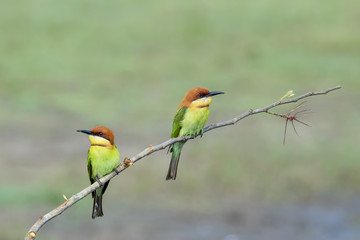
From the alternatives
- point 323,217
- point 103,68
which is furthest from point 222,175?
point 103,68

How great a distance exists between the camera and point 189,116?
12.0 feet

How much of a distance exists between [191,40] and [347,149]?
9.82 metres

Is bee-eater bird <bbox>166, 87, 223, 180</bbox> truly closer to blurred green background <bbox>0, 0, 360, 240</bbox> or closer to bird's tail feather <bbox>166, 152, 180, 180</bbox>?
bird's tail feather <bbox>166, 152, 180, 180</bbox>

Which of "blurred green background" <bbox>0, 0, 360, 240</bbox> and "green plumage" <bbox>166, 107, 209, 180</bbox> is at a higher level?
"blurred green background" <bbox>0, 0, 360, 240</bbox>

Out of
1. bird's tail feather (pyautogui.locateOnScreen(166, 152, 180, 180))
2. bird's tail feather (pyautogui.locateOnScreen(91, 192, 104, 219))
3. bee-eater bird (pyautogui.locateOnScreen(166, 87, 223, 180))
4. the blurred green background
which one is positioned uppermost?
the blurred green background

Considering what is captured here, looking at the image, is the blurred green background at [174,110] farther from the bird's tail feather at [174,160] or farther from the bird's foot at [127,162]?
the bird's foot at [127,162]

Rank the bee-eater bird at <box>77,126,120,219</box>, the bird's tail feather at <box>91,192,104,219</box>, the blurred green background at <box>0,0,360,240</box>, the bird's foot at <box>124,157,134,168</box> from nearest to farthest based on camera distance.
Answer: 1. the bird's foot at <box>124,157,134,168</box>
2. the bird's tail feather at <box>91,192,104,219</box>
3. the bee-eater bird at <box>77,126,120,219</box>
4. the blurred green background at <box>0,0,360,240</box>

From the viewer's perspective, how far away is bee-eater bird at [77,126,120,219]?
9.74 feet

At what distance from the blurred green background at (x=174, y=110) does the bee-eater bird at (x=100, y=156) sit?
11284 millimetres

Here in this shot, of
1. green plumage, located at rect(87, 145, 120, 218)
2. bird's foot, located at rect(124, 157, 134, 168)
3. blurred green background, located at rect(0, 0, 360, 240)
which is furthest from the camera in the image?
blurred green background, located at rect(0, 0, 360, 240)

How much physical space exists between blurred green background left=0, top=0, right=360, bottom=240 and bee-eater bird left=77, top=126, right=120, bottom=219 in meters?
11.3

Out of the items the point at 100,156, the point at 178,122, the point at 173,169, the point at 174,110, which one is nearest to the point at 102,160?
the point at 100,156

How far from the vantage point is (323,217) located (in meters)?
17.2

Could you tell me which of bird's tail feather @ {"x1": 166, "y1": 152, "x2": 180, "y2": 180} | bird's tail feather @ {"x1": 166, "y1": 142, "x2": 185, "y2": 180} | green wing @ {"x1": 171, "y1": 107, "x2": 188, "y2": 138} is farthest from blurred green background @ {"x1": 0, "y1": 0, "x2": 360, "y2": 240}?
bird's tail feather @ {"x1": 166, "y1": 152, "x2": 180, "y2": 180}
